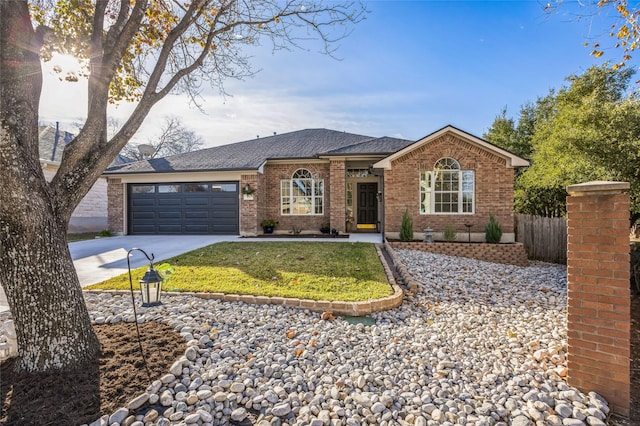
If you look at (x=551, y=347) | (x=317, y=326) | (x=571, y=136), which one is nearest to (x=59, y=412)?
(x=317, y=326)

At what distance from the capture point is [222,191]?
13.2 meters

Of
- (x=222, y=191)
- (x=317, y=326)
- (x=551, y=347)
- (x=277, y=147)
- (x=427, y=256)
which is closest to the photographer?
(x=551, y=347)

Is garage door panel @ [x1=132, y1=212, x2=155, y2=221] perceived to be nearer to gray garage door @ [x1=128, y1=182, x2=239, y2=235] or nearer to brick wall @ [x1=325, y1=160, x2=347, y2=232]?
gray garage door @ [x1=128, y1=182, x2=239, y2=235]

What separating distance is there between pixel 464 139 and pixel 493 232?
344 cm

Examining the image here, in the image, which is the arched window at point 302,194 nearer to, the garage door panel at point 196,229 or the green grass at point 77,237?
the garage door panel at point 196,229

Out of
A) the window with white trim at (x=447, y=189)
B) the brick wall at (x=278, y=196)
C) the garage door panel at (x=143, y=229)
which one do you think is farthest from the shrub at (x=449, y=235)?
the garage door panel at (x=143, y=229)

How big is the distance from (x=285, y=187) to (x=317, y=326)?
10.1 metres

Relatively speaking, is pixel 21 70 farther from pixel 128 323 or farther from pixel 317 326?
pixel 317 326

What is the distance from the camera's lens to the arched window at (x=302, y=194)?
44.3 ft

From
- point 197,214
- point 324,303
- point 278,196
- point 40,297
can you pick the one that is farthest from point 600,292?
point 197,214

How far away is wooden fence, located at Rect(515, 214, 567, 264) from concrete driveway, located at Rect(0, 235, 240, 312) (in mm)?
11017

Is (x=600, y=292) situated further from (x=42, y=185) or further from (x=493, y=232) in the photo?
(x=493, y=232)

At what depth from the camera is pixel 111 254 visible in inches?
364

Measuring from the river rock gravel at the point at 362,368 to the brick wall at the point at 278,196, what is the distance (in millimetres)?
8715
